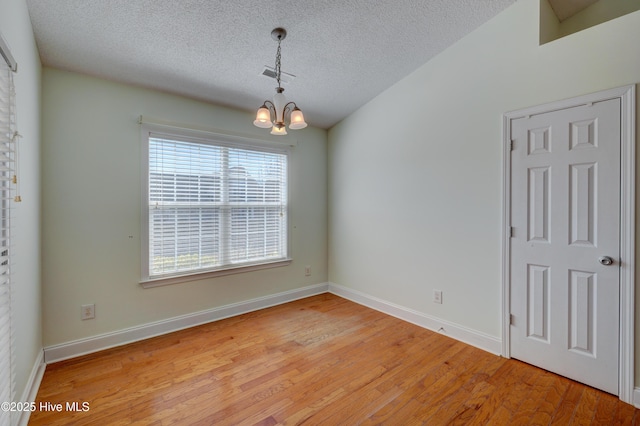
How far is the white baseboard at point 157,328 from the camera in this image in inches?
94.5

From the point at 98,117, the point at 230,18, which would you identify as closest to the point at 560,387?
the point at 230,18

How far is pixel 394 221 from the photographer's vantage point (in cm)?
338

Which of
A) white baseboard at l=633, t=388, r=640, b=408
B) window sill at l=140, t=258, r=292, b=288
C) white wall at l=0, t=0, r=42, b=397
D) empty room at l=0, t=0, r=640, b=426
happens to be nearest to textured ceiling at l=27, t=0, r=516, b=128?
empty room at l=0, t=0, r=640, b=426

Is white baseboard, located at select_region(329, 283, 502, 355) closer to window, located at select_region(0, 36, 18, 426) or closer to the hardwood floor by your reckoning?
the hardwood floor

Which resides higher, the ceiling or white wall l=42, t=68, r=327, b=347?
the ceiling

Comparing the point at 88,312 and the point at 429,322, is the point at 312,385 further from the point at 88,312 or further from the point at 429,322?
the point at 88,312

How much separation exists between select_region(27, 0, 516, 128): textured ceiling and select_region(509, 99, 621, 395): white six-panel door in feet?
3.98

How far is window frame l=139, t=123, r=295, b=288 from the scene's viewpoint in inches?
108

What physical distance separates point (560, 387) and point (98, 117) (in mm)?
4378

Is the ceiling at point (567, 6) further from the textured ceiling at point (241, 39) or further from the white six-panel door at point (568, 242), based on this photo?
the white six-panel door at point (568, 242)

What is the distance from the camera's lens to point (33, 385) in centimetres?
194

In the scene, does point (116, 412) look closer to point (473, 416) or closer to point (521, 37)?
point (473, 416)

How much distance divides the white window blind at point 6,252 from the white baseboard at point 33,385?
402 mm

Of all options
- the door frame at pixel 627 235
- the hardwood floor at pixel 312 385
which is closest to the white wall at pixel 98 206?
the hardwood floor at pixel 312 385
